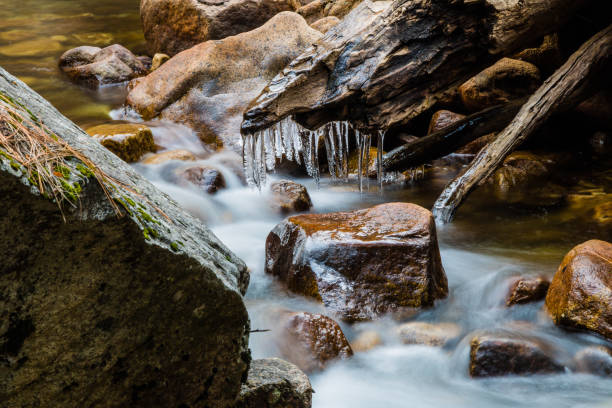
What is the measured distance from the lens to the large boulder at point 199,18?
999cm

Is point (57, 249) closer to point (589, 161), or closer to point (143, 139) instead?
point (143, 139)

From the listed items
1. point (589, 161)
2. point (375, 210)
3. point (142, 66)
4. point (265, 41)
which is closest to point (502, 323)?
point (375, 210)

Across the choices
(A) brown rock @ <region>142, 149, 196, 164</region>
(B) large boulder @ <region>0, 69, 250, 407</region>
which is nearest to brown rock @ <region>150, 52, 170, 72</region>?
(A) brown rock @ <region>142, 149, 196, 164</region>

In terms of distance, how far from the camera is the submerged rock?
78.1 inches

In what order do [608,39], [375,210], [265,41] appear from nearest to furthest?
1. [375,210]
2. [608,39]
3. [265,41]

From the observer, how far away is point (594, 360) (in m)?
3.29

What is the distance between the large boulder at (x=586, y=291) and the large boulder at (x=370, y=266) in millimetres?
850

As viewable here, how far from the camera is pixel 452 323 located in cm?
375

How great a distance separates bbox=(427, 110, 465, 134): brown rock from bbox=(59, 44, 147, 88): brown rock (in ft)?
21.7

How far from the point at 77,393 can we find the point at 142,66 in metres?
10.7

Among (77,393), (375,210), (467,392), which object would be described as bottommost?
(467,392)

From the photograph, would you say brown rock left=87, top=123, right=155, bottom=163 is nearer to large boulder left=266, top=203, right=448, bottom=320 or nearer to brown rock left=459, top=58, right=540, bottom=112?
large boulder left=266, top=203, right=448, bottom=320

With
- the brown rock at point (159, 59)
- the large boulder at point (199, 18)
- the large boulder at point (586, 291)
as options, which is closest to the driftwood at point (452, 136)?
the large boulder at point (586, 291)

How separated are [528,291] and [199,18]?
27.7ft
